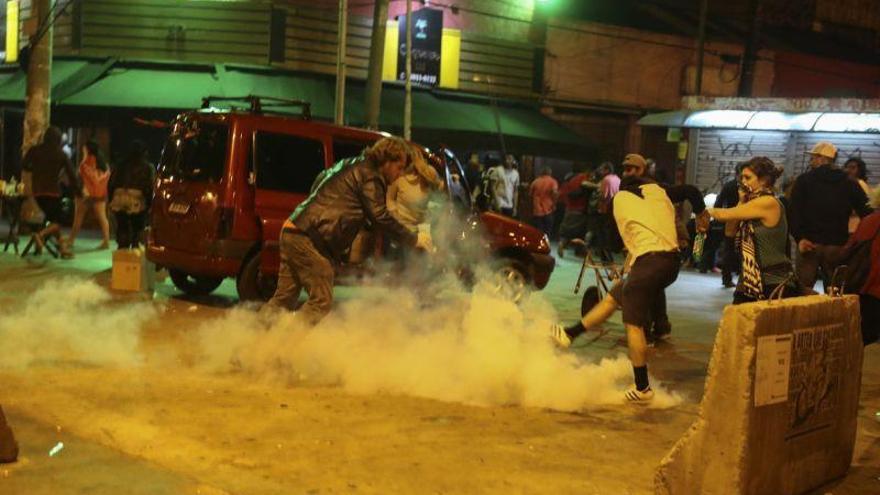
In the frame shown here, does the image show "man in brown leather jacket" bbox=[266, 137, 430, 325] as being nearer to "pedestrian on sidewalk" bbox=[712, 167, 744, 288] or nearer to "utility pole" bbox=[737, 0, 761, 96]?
"pedestrian on sidewalk" bbox=[712, 167, 744, 288]

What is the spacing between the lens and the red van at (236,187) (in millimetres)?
10516

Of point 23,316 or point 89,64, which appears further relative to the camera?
point 89,64

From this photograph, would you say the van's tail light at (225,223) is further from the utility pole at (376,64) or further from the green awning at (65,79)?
the green awning at (65,79)

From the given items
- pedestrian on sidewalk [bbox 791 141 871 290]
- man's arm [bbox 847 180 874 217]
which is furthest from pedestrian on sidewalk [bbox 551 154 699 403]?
man's arm [bbox 847 180 874 217]

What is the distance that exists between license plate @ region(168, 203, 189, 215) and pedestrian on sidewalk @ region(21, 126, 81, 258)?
4.77m

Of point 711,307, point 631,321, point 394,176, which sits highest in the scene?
point 394,176

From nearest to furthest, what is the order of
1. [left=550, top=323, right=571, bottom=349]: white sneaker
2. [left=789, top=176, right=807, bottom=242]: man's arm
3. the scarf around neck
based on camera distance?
1. the scarf around neck
2. [left=550, top=323, right=571, bottom=349]: white sneaker
3. [left=789, top=176, right=807, bottom=242]: man's arm

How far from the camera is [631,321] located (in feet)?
24.3

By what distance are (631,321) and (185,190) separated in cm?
522

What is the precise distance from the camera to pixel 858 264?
7.32m

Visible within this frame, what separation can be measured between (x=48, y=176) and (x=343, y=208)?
27.7ft

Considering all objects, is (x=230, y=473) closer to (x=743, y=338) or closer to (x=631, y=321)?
(x=743, y=338)

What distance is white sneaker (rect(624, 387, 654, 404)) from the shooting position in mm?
7426

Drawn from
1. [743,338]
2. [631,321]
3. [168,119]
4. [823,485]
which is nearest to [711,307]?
[631,321]
